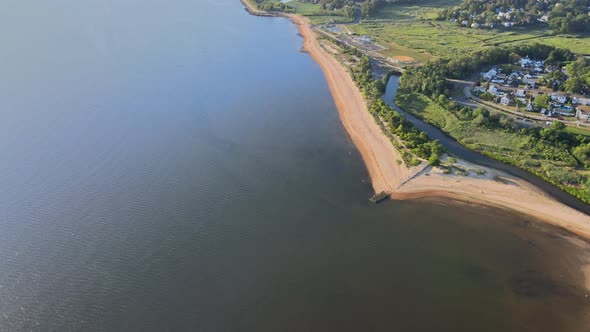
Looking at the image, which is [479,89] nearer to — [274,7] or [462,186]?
[462,186]

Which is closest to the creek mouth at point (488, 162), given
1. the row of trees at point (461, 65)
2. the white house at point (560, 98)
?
the row of trees at point (461, 65)

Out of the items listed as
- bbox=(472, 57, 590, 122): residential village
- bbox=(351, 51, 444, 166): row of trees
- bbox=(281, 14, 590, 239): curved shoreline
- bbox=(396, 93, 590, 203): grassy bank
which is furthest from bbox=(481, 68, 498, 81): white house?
bbox=(281, 14, 590, 239): curved shoreline

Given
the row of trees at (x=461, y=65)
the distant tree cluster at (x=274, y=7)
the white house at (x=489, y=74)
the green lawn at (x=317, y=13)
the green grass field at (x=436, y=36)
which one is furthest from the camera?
the distant tree cluster at (x=274, y=7)

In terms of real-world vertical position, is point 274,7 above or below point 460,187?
above

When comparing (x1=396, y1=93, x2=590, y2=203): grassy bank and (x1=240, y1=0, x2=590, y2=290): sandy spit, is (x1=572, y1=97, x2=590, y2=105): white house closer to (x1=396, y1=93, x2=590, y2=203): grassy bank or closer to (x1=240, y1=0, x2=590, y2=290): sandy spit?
(x1=396, y1=93, x2=590, y2=203): grassy bank

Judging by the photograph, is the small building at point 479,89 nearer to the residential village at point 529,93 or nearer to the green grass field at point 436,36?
the residential village at point 529,93

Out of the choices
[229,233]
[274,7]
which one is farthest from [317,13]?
[229,233]
